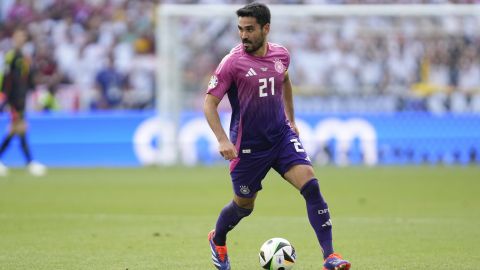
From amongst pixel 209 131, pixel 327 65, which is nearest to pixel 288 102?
pixel 209 131

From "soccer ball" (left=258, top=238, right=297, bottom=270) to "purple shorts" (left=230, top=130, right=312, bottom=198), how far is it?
468mm

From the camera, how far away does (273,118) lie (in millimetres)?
8094

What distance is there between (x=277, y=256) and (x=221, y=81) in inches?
60.4

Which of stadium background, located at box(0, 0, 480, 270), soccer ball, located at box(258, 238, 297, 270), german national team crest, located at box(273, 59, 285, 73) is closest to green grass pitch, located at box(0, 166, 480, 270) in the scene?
stadium background, located at box(0, 0, 480, 270)

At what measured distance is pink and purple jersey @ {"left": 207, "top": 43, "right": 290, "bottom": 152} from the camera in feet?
26.1

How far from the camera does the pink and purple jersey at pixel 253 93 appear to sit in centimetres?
795

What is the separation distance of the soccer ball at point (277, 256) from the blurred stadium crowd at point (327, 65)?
1655cm

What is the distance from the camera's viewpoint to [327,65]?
85.5ft

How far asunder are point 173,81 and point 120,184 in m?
6.96

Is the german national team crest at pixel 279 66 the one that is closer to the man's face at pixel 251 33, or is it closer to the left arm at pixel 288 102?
the man's face at pixel 251 33

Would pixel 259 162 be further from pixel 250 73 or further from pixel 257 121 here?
pixel 250 73

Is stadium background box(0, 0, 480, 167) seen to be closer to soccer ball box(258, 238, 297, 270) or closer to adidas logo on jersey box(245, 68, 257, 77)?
soccer ball box(258, 238, 297, 270)

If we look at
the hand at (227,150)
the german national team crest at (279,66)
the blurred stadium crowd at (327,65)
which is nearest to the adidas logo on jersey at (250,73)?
the german national team crest at (279,66)

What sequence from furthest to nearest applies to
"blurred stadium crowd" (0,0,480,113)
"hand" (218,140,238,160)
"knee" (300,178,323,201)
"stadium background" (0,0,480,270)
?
"blurred stadium crowd" (0,0,480,113)
"stadium background" (0,0,480,270)
"knee" (300,178,323,201)
"hand" (218,140,238,160)
